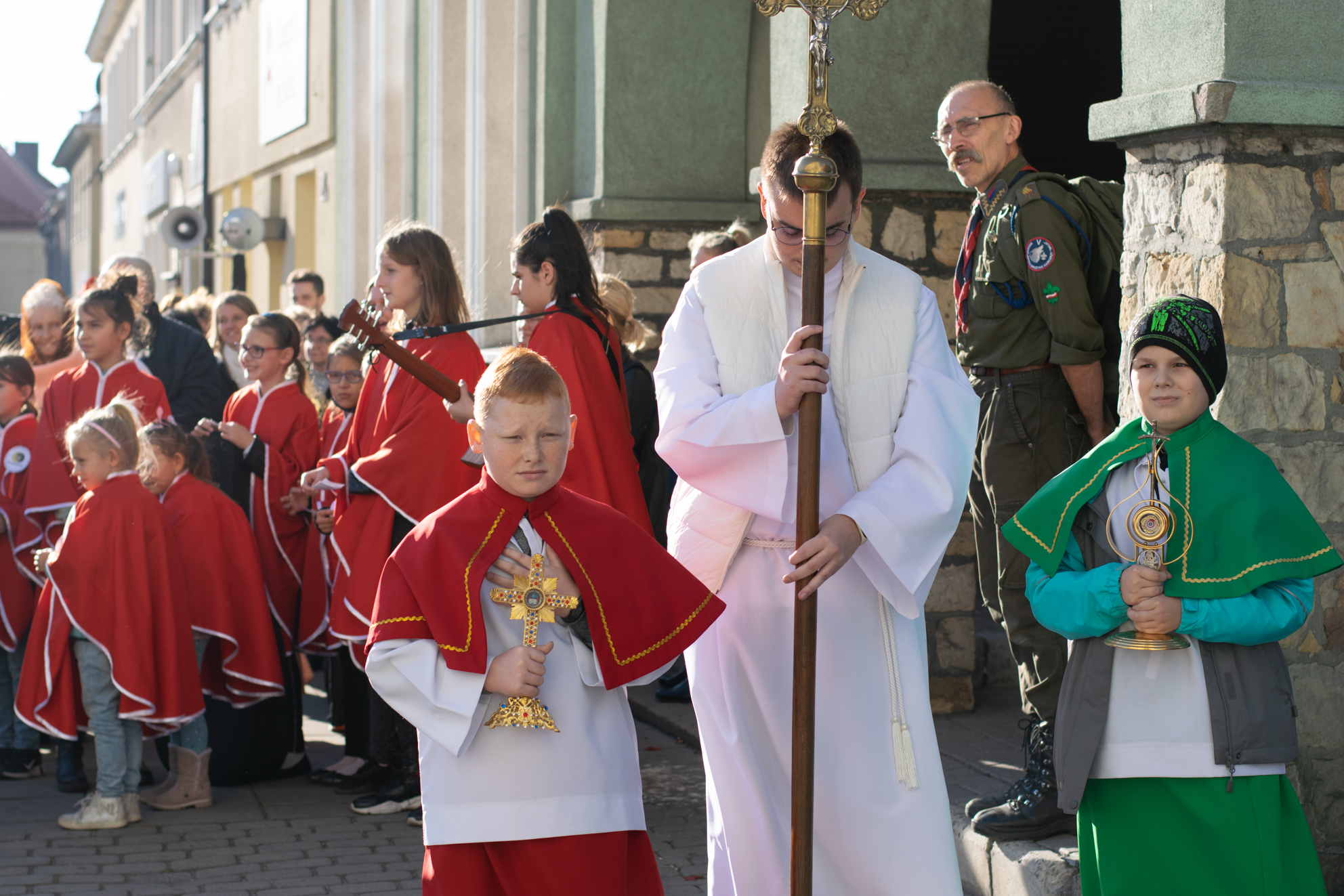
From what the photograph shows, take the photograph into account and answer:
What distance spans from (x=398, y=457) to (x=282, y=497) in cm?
139

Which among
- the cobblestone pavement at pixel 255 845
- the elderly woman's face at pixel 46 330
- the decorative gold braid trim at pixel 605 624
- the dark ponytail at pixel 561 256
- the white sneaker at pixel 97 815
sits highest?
the dark ponytail at pixel 561 256

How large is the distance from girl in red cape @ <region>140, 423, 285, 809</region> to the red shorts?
2.90 m

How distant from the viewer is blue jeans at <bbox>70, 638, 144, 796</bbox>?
5.46 m

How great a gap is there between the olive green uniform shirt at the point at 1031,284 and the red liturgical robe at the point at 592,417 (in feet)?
4.25

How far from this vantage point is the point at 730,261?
3.55m

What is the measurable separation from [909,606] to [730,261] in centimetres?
90

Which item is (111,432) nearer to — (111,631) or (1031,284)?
(111,631)

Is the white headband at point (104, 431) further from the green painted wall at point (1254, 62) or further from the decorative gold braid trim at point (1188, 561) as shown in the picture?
the decorative gold braid trim at point (1188, 561)

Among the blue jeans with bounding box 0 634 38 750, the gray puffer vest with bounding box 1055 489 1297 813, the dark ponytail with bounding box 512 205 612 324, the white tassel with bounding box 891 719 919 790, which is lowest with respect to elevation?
the blue jeans with bounding box 0 634 38 750

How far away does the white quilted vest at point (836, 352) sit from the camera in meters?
3.41

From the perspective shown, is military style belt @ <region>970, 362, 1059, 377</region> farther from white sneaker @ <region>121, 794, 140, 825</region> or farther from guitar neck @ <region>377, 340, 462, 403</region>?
white sneaker @ <region>121, 794, 140, 825</region>

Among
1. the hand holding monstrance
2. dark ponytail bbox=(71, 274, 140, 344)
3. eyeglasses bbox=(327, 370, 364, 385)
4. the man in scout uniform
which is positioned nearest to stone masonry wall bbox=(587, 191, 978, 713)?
the man in scout uniform

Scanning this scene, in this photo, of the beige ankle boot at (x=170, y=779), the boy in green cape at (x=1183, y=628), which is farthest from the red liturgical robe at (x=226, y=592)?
the boy in green cape at (x=1183, y=628)

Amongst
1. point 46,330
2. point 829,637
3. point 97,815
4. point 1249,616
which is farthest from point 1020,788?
point 46,330
